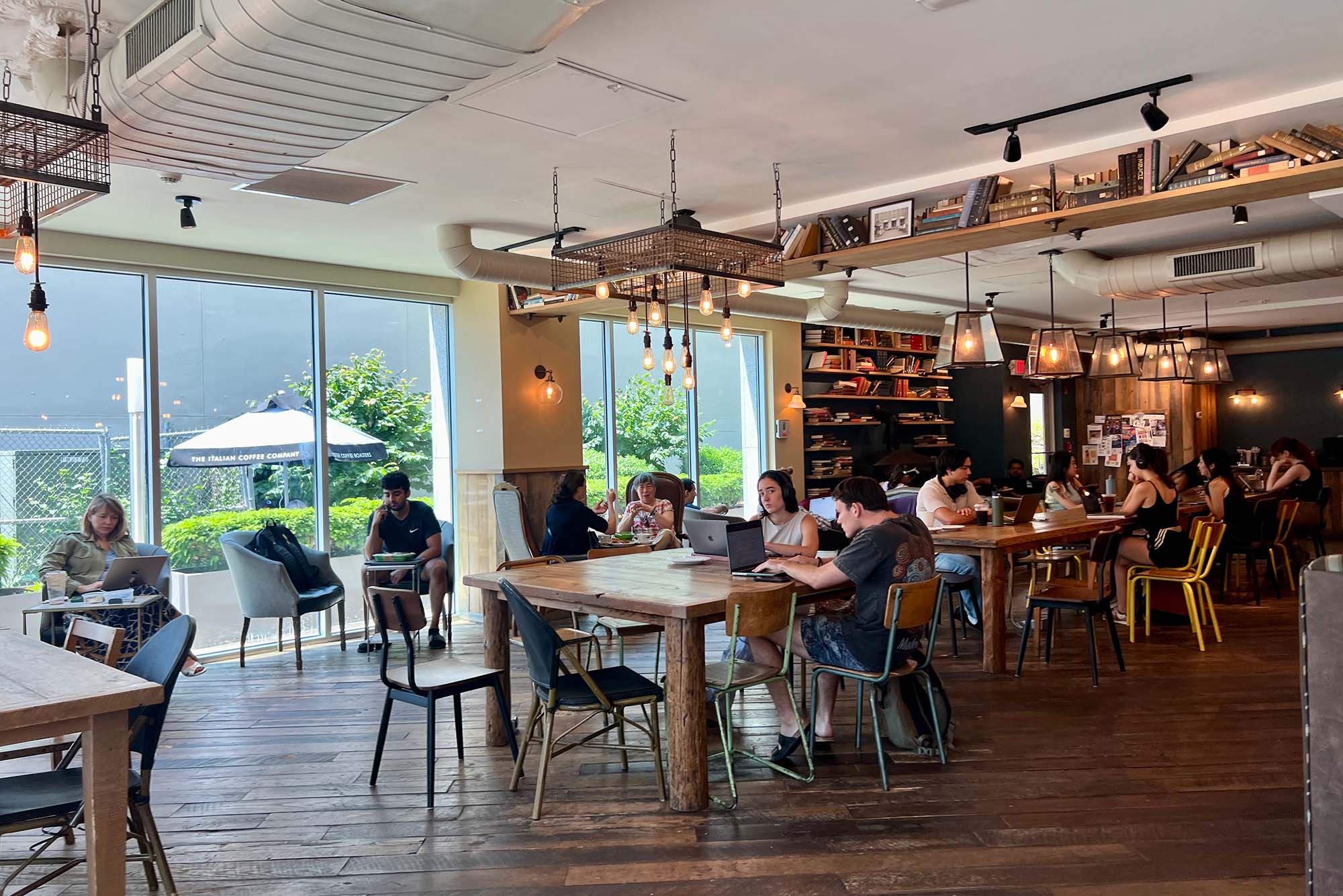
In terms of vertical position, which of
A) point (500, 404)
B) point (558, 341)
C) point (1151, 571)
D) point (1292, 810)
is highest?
point (558, 341)

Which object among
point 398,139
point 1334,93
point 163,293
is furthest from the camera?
point 163,293

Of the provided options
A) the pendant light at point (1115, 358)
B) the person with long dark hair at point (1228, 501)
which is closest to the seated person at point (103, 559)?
the person with long dark hair at point (1228, 501)

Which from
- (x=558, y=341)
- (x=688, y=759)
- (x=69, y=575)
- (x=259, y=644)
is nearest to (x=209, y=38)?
(x=688, y=759)

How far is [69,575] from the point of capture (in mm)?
6031

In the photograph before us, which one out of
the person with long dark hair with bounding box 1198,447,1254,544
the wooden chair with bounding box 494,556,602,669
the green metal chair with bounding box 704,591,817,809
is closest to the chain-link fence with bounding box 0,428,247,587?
the wooden chair with bounding box 494,556,602,669

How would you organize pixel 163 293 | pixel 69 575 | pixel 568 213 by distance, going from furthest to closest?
pixel 163 293 → pixel 568 213 → pixel 69 575

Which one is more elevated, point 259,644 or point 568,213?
point 568,213

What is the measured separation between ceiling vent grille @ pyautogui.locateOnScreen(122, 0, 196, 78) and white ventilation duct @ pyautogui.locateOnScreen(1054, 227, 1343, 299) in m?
7.28

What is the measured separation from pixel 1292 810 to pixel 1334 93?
3.28 m

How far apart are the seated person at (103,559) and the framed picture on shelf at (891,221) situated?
15.9 feet

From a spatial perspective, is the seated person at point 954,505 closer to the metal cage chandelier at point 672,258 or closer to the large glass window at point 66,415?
the metal cage chandelier at point 672,258

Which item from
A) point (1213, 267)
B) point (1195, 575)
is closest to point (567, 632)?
point (1195, 575)

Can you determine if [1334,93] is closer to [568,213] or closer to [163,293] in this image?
[568,213]

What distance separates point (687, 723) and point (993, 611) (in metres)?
2.93
